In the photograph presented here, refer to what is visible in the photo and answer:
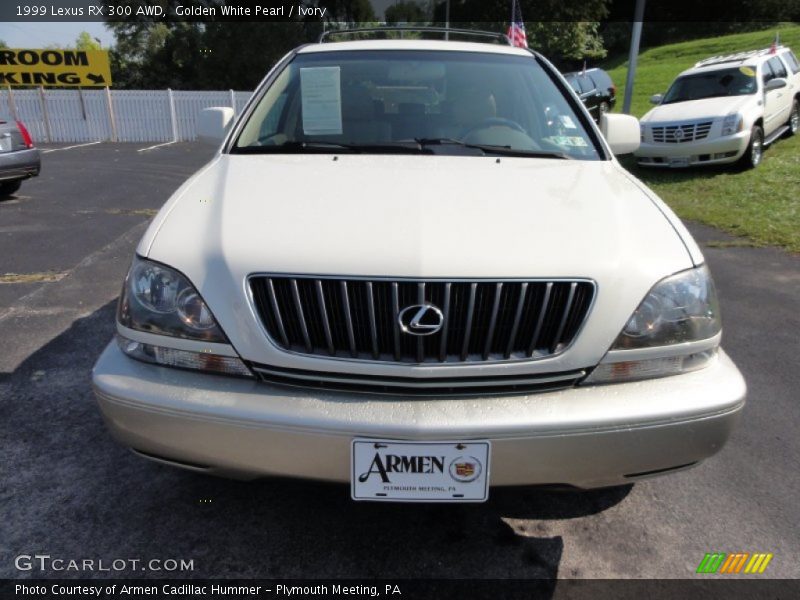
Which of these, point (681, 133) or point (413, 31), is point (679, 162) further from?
point (413, 31)

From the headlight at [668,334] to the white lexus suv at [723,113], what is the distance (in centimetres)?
816

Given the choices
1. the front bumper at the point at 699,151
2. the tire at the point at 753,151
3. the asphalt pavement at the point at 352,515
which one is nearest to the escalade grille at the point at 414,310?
the asphalt pavement at the point at 352,515

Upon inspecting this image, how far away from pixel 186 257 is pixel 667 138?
30.1ft

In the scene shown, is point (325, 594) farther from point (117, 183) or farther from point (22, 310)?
point (117, 183)

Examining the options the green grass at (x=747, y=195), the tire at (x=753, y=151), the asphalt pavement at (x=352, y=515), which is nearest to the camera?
the asphalt pavement at (x=352, y=515)

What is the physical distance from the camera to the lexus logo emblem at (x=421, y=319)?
169 cm

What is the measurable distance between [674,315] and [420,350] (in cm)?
78

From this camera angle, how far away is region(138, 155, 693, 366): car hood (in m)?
1.74

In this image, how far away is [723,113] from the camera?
8914 millimetres

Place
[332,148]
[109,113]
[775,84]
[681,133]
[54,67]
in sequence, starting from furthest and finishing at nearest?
[54,67]
[109,113]
[775,84]
[681,133]
[332,148]

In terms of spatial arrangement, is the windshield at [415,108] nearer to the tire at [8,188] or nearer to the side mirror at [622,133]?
the side mirror at [622,133]

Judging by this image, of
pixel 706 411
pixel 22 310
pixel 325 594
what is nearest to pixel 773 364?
pixel 706 411

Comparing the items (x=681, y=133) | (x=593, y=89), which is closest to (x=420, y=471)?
(x=681, y=133)

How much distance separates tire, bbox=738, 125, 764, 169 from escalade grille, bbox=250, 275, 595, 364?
880 cm
